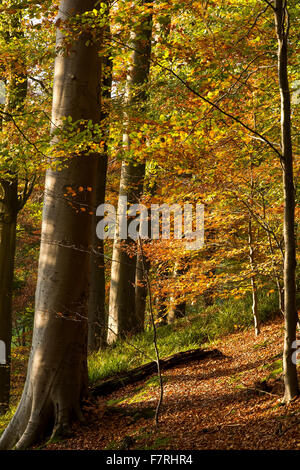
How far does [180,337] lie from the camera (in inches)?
361

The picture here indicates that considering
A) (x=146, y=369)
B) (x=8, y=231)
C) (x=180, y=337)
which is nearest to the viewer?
(x=146, y=369)

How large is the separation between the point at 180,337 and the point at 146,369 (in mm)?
1927

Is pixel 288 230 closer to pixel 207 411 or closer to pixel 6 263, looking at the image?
pixel 207 411

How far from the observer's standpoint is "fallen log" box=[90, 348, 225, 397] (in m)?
7.10

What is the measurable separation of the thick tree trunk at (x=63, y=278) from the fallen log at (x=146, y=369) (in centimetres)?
191

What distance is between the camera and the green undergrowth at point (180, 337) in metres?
8.11

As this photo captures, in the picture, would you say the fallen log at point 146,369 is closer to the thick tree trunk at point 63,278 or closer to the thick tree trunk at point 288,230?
the thick tree trunk at point 63,278

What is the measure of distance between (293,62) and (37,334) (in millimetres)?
6512

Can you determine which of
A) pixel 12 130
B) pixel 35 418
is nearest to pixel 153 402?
pixel 35 418

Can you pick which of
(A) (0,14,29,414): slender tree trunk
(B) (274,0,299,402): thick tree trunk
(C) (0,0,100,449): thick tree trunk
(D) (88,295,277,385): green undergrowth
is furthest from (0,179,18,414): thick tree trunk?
(B) (274,0,299,402): thick tree trunk

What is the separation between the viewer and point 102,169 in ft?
32.1

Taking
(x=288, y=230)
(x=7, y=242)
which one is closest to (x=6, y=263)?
(x=7, y=242)

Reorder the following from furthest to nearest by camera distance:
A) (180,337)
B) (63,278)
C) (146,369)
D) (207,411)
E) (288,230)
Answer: (180,337)
(146,369)
(63,278)
(207,411)
(288,230)

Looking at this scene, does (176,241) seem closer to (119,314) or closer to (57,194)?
(119,314)
